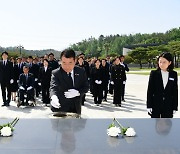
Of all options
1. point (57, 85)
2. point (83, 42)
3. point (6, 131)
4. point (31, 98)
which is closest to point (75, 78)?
point (57, 85)

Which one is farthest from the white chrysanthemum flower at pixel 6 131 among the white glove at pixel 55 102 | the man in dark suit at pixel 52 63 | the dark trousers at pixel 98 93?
the man in dark suit at pixel 52 63

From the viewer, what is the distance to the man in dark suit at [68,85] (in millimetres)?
3350

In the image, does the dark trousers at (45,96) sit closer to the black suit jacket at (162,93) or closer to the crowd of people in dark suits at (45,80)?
the crowd of people in dark suits at (45,80)

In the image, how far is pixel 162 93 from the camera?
4152 mm

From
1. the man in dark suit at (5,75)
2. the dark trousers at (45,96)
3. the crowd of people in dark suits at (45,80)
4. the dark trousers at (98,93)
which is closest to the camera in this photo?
the crowd of people in dark suits at (45,80)

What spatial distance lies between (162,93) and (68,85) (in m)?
1.46

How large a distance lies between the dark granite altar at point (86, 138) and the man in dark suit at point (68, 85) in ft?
1.60

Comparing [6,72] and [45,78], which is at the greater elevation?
[6,72]

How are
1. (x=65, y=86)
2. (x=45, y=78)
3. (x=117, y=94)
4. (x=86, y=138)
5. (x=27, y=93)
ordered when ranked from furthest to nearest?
(x=45, y=78)
(x=117, y=94)
(x=27, y=93)
(x=65, y=86)
(x=86, y=138)

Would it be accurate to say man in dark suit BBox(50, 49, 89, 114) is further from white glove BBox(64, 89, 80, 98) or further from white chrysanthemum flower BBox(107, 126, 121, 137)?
white chrysanthemum flower BBox(107, 126, 121, 137)

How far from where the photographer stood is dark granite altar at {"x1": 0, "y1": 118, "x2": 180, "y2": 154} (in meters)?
2.04

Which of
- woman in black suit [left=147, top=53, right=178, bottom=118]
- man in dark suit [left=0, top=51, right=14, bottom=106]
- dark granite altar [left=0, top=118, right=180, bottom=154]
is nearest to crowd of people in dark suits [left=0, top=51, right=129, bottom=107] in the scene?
man in dark suit [left=0, top=51, right=14, bottom=106]

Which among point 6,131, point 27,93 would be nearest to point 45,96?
point 27,93

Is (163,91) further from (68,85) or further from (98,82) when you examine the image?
(98,82)
